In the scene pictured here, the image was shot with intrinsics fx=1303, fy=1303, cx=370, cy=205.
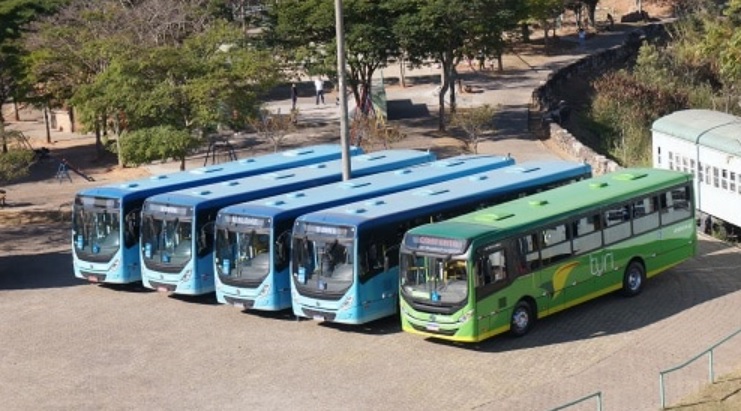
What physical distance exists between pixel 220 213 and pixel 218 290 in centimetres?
160

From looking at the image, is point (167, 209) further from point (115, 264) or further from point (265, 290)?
point (265, 290)

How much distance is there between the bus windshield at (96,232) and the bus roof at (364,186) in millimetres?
3502

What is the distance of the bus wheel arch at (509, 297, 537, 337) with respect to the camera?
79.3 ft

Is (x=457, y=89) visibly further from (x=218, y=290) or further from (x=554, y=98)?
(x=218, y=290)

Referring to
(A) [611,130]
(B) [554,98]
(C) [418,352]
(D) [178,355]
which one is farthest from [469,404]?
(B) [554,98]

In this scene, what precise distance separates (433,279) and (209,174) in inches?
389

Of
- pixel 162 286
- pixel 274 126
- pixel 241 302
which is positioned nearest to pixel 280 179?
pixel 162 286

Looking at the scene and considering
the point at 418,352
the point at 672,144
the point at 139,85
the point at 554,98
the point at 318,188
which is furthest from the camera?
the point at 554,98

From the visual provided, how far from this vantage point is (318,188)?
1137 inches

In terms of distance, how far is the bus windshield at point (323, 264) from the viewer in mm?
24719

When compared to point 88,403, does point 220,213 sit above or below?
above

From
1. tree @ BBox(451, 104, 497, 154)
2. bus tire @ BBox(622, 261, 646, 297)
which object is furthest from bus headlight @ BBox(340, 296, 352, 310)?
tree @ BBox(451, 104, 497, 154)

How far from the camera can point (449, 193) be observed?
2733 cm

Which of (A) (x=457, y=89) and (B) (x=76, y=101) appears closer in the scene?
(B) (x=76, y=101)
